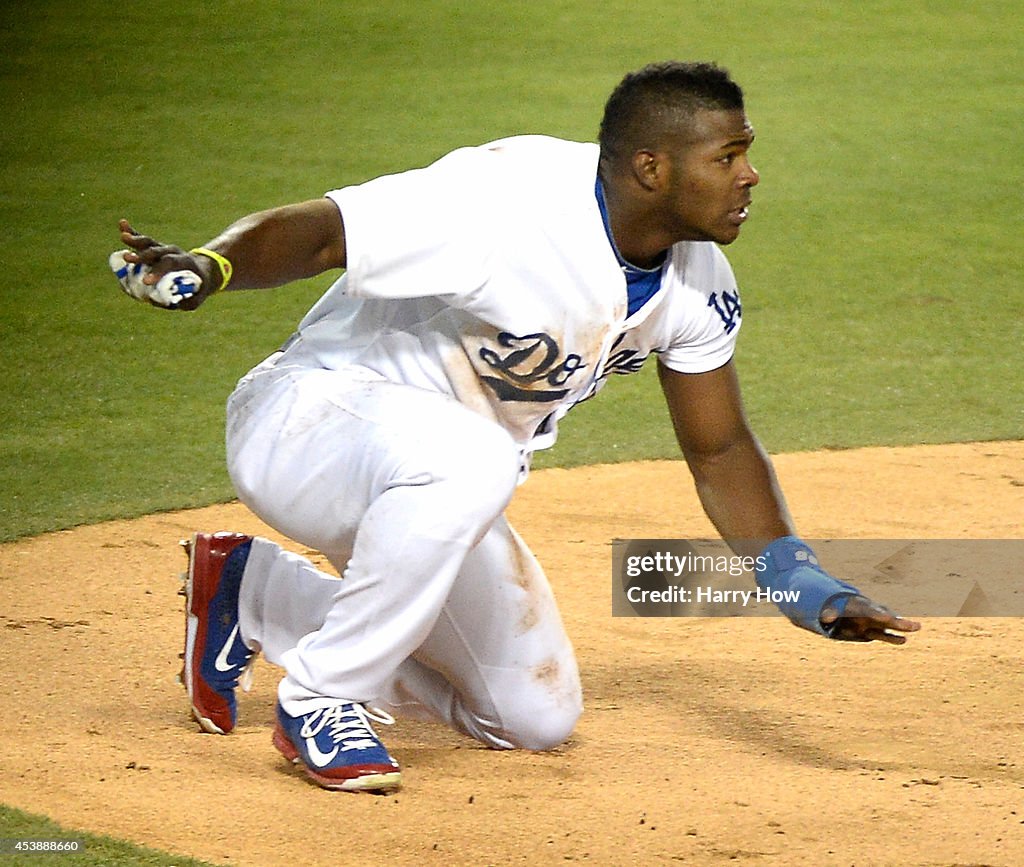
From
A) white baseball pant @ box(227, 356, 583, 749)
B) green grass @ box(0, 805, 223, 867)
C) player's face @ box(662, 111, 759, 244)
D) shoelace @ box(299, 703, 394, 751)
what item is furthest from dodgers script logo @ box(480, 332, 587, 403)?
green grass @ box(0, 805, 223, 867)

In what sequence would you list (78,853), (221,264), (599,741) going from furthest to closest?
(599,741)
(221,264)
(78,853)

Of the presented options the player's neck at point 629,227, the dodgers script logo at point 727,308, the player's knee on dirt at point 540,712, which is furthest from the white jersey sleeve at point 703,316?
the player's knee on dirt at point 540,712

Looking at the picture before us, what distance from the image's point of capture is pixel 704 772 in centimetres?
318

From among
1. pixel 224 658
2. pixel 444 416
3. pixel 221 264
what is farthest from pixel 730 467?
pixel 221 264

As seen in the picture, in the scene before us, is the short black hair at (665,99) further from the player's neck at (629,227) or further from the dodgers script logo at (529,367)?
the dodgers script logo at (529,367)

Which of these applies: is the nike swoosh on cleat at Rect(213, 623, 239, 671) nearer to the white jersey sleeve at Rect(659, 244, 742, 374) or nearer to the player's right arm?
the player's right arm

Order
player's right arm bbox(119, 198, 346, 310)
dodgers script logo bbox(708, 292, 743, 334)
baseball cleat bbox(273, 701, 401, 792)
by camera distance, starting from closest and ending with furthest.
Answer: player's right arm bbox(119, 198, 346, 310)
baseball cleat bbox(273, 701, 401, 792)
dodgers script logo bbox(708, 292, 743, 334)

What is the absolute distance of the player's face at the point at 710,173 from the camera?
311cm

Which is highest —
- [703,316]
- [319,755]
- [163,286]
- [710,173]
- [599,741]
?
[710,173]

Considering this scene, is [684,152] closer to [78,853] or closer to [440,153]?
Result: [78,853]

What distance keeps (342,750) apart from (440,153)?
24.6 feet

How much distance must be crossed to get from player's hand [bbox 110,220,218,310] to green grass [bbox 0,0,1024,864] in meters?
0.87

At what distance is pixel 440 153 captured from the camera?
10.1m

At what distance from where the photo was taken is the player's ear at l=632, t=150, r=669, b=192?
10.3 feet
